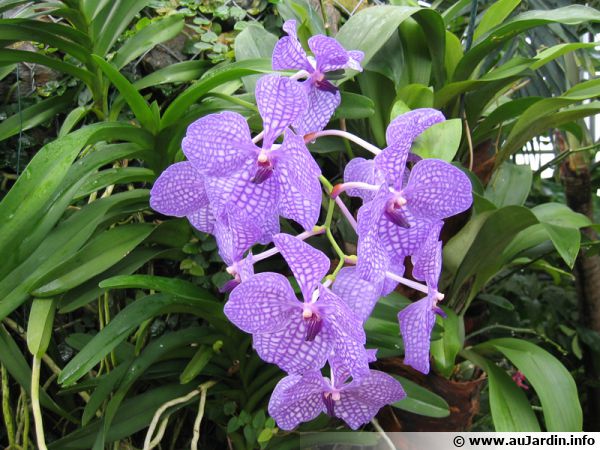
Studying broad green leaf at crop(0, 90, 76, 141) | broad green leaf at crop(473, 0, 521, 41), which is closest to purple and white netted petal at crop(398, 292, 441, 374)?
broad green leaf at crop(473, 0, 521, 41)

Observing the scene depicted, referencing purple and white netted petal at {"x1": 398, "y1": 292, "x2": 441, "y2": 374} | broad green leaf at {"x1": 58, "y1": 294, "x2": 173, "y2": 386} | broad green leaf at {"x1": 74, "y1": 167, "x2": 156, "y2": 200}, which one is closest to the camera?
purple and white netted petal at {"x1": 398, "y1": 292, "x2": 441, "y2": 374}

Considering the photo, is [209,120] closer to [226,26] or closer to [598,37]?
[226,26]

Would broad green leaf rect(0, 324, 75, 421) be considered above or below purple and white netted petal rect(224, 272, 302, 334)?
below

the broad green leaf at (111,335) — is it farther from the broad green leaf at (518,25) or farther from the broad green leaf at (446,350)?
the broad green leaf at (518,25)

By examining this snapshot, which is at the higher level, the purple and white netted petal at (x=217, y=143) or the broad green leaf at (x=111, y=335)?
the purple and white netted petal at (x=217, y=143)

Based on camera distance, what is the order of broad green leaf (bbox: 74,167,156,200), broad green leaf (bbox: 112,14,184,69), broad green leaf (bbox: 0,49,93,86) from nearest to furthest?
broad green leaf (bbox: 74,167,156,200)
broad green leaf (bbox: 0,49,93,86)
broad green leaf (bbox: 112,14,184,69)

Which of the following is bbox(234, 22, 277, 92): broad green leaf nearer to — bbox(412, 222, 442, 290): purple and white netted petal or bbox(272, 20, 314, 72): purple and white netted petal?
bbox(272, 20, 314, 72): purple and white netted petal

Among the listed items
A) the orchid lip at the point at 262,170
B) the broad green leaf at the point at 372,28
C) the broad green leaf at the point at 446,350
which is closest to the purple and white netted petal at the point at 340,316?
the orchid lip at the point at 262,170

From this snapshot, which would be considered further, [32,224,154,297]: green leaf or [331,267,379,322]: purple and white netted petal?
[32,224,154,297]: green leaf
